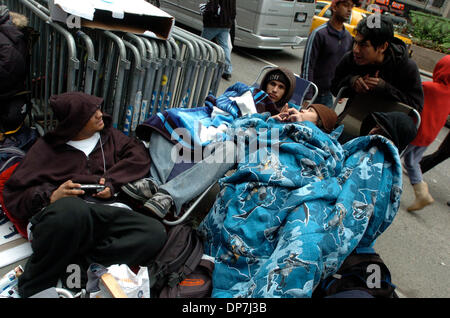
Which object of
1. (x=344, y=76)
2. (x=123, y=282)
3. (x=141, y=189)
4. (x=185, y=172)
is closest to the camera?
(x=123, y=282)

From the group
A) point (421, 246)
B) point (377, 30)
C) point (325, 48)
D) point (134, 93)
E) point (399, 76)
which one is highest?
point (377, 30)

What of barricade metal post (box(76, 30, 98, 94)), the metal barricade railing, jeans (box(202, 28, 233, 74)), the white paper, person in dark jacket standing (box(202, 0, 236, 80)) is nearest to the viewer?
the white paper

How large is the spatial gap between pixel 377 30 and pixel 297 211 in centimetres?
165

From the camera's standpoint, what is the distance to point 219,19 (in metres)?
5.65

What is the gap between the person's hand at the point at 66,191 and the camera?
6.75 ft

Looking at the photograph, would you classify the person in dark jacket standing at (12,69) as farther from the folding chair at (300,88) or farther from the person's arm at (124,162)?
the folding chair at (300,88)

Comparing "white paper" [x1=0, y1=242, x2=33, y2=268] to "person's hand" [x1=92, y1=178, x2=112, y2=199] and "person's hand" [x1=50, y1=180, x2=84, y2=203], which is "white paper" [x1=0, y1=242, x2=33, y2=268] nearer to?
"person's hand" [x1=50, y1=180, x2=84, y2=203]

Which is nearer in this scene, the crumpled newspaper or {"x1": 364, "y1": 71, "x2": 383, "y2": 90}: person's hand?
the crumpled newspaper

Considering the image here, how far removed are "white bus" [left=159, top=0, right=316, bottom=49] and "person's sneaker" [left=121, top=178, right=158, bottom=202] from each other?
6312 millimetres

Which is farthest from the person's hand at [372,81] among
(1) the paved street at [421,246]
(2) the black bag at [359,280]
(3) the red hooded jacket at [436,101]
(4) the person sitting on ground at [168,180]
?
(1) the paved street at [421,246]

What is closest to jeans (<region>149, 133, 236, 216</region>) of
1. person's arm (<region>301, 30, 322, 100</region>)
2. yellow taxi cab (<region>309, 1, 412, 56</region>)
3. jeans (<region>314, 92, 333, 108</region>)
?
person's arm (<region>301, 30, 322, 100</region>)

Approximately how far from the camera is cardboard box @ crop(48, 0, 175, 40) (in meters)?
2.46

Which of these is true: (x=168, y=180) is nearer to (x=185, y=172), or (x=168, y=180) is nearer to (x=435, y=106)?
(x=185, y=172)

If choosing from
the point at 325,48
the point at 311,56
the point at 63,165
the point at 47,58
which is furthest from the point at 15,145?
the point at 325,48
